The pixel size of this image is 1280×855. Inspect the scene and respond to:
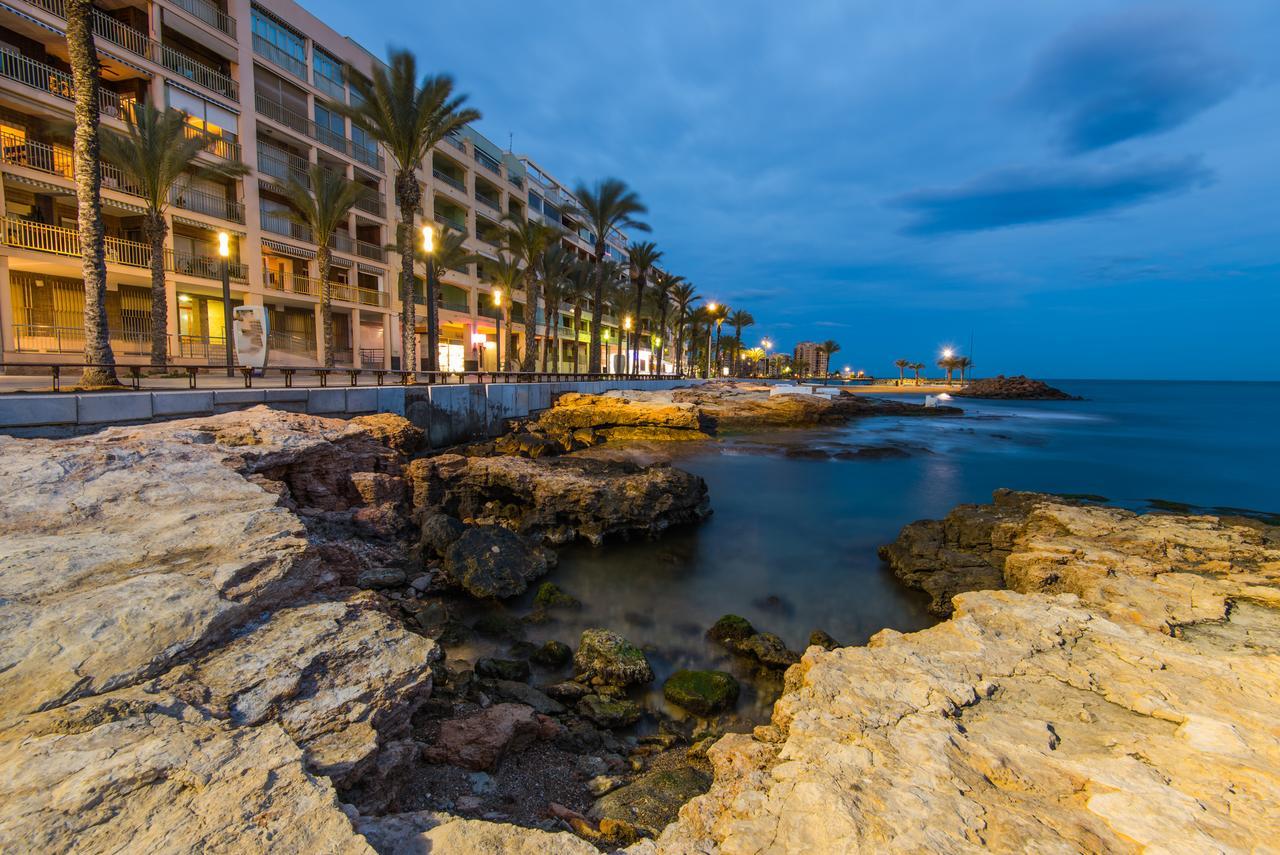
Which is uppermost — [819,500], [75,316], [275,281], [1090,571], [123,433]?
[275,281]

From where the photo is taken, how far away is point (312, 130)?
94.3 ft

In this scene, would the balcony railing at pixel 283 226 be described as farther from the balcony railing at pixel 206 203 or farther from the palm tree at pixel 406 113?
the palm tree at pixel 406 113

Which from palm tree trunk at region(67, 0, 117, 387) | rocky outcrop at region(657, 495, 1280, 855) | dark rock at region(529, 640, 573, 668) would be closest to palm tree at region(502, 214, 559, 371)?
palm tree trunk at region(67, 0, 117, 387)

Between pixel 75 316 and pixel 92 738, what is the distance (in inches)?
1056

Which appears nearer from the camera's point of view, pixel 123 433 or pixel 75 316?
pixel 123 433

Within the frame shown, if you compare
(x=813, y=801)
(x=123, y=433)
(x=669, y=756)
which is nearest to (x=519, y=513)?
(x=123, y=433)

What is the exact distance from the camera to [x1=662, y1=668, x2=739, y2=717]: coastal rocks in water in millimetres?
5777

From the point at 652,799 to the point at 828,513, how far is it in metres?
11.7

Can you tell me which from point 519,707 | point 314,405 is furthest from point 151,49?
point 519,707

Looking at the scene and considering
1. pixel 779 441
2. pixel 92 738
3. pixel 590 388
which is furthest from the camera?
pixel 590 388

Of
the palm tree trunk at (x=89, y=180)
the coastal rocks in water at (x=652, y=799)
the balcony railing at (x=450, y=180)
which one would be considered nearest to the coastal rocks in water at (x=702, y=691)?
the coastal rocks in water at (x=652, y=799)

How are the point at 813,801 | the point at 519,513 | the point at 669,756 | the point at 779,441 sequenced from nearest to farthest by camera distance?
the point at 813,801 < the point at 669,756 < the point at 519,513 < the point at 779,441

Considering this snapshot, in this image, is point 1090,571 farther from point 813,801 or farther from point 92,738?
point 92,738

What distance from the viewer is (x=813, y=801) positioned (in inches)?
114
